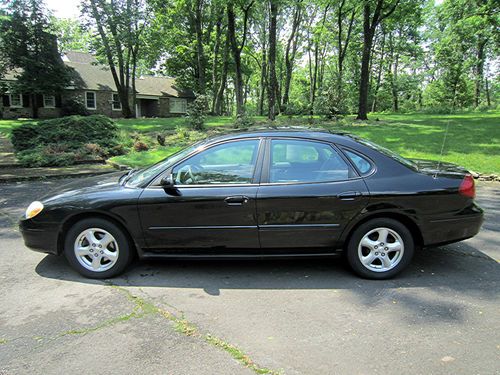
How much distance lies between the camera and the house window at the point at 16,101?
100 ft

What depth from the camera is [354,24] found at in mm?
38000

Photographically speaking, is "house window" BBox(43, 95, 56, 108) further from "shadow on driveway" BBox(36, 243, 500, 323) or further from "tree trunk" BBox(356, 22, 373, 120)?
"shadow on driveway" BBox(36, 243, 500, 323)

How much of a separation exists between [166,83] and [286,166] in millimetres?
41615

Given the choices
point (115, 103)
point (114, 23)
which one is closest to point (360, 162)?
point (114, 23)

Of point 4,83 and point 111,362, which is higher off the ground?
point 4,83

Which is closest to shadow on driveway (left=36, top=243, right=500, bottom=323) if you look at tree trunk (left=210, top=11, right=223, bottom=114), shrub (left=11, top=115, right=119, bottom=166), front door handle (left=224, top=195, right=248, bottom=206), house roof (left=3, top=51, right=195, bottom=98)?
front door handle (left=224, top=195, right=248, bottom=206)

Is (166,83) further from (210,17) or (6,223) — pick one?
(6,223)

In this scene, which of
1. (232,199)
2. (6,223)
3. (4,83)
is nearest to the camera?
(232,199)

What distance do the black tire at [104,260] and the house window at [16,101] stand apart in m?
32.0

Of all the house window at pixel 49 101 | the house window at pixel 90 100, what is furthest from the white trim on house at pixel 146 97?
the house window at pixel 49 101

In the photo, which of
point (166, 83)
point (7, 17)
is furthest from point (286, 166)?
point (166, 83)

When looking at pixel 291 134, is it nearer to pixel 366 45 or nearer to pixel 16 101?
pixel 366 45

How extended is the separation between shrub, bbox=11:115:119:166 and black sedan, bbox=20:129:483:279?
366 inches

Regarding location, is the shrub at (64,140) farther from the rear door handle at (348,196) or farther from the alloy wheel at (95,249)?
the rear door handle at (348,196)
